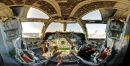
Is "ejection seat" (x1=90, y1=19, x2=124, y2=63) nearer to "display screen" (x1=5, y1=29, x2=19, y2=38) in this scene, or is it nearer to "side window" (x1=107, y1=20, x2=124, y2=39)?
"side window" (x1=107, y1=20, x2=124, y2=39)

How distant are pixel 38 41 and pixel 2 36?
195 inches

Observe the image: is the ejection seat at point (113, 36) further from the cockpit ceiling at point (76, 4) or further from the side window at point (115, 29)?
the cockpit ceiling at point (76, 4)

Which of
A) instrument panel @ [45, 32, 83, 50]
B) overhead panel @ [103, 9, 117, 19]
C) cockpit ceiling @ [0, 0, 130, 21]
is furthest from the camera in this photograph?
instrument panel @ [45, 32, 83, 50]

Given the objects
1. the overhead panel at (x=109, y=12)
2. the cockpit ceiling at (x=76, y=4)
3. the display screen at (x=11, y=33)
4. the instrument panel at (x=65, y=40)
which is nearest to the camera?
the display screen at (x=11, y=33)

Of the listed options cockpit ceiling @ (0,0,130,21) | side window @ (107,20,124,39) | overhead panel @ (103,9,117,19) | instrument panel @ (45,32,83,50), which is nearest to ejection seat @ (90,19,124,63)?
side window @ (107,20,124,39)

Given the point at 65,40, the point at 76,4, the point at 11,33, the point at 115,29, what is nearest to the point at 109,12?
the point at 76,4

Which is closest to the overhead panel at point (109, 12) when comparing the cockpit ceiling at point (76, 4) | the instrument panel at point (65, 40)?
the cockpit ceiling at point (76, 4)

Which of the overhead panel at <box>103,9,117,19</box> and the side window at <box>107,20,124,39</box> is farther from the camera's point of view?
the overhead panel at <box>103,9,117,19</box>

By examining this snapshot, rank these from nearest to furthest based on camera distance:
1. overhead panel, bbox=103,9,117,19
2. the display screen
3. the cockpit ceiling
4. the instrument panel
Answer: the display screen
the cockpit ceiling
overhead panel, bbox=103,9,117,19
the instrument panel

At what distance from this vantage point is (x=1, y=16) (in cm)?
244

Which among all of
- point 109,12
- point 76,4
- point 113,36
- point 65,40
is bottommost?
point 65,40

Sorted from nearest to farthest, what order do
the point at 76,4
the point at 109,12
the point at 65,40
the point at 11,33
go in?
the point at 11,33, the point at 76,4, the point at 65,40, the point at 109,12

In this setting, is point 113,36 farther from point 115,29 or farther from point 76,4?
point 76,4

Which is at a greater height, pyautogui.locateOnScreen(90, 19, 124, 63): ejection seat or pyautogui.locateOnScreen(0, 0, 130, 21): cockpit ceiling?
pyautogui.locateOnScreen(0, 0, 130, 21): cockpit ceiling
